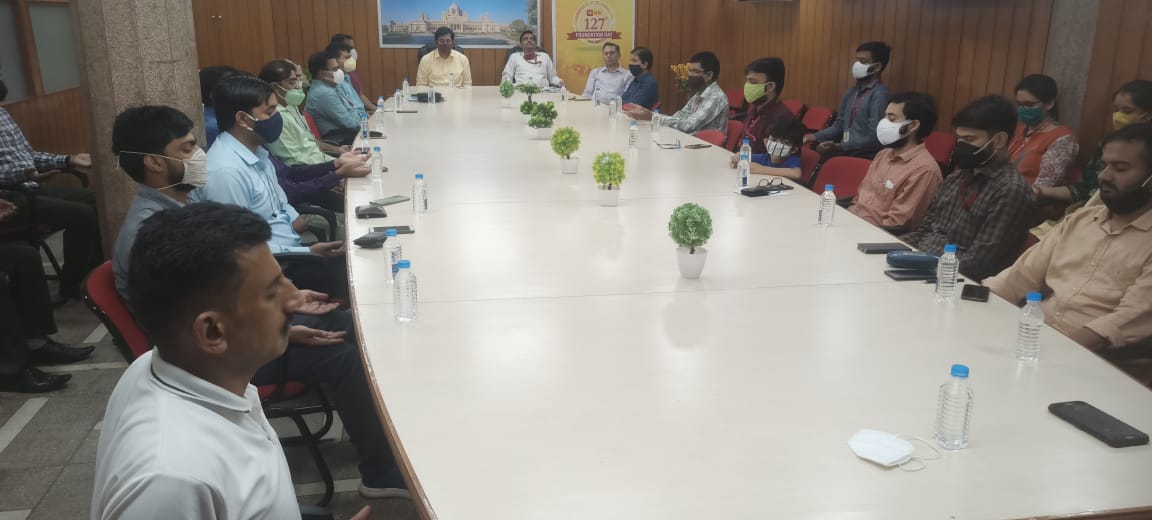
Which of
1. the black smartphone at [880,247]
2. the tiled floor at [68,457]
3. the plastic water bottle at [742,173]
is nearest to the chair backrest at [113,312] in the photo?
the tiled floor at [68,457]

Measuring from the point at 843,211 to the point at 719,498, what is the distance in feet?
8.14

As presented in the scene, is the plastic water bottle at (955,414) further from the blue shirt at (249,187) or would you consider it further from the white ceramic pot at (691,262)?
the blue shirt at (249,187)

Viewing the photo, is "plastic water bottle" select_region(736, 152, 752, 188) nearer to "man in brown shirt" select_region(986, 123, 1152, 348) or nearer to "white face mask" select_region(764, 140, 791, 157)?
"white face mask" select_region(764, 140, 791, 157)

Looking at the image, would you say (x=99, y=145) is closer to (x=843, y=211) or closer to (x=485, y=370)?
(x=485, y=370)

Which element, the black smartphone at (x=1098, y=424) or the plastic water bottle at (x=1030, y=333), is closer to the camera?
the black smartphone at (x=1098, y=424)

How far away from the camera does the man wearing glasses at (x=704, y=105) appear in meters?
6.80

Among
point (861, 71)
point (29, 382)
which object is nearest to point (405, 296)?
point (29, 382)

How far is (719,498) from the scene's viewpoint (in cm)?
149

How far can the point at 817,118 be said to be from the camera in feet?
25.3

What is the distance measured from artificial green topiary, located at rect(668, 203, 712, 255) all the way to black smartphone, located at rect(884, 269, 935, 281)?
66 cm

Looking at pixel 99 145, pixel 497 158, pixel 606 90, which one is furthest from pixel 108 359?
pixel 606 90

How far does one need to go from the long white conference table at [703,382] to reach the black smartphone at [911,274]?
4cm

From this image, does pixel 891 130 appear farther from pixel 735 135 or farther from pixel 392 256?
pixel 392 256

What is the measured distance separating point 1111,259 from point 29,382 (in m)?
4.38
